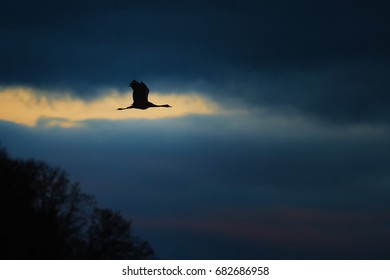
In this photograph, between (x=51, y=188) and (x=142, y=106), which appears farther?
(x=51, y=188)

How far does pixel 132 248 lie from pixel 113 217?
214 cm

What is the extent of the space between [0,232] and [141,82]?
16175 mm
